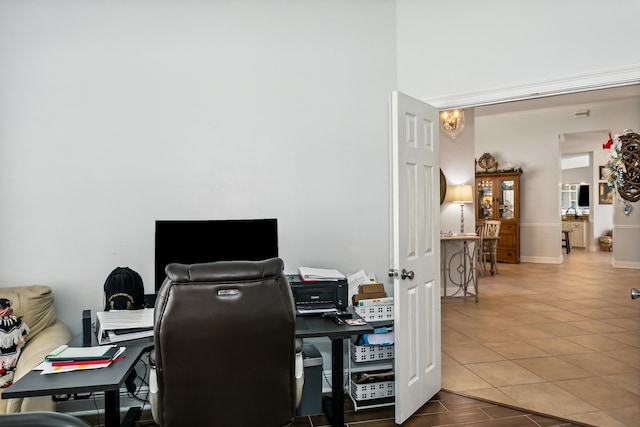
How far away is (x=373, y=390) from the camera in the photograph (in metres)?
3.02

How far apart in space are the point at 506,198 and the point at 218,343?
30.8 ft

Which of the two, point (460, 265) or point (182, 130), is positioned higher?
point (182, 130)

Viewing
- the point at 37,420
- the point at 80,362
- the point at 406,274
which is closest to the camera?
the point at 37,420

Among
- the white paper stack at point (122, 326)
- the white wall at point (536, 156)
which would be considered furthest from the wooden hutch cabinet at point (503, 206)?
the white paper stack at point (122, 326)

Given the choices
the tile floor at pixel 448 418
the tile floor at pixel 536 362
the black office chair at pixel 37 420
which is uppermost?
the black office chair at pixel 37 420

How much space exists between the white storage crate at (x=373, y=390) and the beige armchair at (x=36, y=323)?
183 centimetres

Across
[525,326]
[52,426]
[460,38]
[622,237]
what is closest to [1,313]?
[52,426]

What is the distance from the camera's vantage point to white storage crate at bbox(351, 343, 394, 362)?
303 centimetres

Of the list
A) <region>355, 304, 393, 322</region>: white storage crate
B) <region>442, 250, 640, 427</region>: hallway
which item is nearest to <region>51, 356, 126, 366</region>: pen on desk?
<region>355, 304, 393, 322</region>: white storage crate

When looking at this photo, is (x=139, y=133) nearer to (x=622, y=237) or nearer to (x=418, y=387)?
(x=418, y=387)

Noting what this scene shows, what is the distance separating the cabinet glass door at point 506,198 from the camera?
9781 millimetres

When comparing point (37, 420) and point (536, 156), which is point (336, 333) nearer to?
point (37, 420)

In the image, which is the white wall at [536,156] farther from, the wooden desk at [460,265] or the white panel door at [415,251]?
the white panel door at [415,251]

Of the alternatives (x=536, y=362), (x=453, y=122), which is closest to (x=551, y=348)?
(x=536, y=362)
